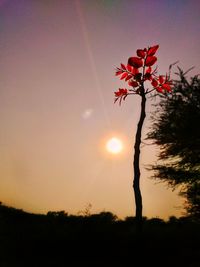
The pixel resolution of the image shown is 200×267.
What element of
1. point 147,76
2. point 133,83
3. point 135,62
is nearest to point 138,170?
point 133,83

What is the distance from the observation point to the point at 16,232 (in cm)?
984

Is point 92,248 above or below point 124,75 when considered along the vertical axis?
below

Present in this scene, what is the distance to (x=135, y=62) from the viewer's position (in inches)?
298

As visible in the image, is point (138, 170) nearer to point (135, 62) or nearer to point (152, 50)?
point (135, 62)

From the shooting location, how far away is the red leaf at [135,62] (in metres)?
7.55

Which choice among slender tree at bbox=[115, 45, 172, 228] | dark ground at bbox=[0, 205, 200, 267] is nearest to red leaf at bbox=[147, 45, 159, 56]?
slender tree at bbox=[115, 45, 172, 228]

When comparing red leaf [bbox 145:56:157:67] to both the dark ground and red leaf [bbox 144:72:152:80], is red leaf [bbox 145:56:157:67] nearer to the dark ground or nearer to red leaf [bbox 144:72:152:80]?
red leaf [bbox 144:72:152:80]

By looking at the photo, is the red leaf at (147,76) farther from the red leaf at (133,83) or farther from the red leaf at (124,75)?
the red leaf at (124,75)

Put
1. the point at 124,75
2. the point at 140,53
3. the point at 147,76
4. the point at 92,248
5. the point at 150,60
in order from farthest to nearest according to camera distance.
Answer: the point at 92,248 < the point at 147,76 < the point at 124,75 < the point at 150,60 < the point at 140,53

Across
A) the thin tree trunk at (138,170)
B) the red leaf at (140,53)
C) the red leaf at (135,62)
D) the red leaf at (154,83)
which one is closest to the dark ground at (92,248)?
the thin tree trunk at (138,170)

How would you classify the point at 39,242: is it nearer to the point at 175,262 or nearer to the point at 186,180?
the point at 175,262

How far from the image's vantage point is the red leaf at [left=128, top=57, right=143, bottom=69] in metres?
7.55

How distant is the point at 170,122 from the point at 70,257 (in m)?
6.81

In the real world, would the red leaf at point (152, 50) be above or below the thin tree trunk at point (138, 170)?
above
